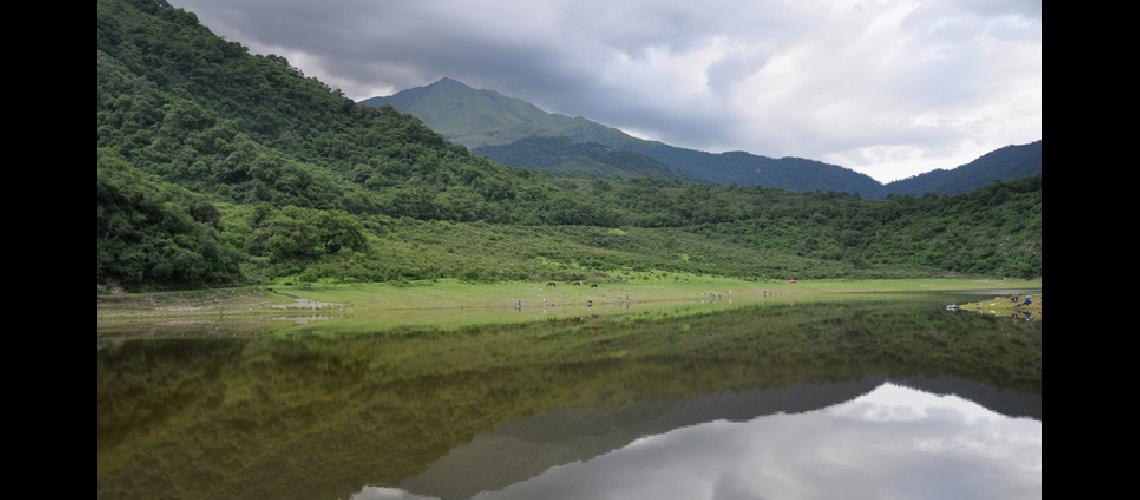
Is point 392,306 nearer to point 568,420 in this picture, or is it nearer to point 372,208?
point 568,420

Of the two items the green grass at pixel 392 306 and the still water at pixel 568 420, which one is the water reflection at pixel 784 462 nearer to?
the still water at pixel 568 420

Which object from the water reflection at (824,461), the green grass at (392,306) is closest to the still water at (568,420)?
the water reflection at (824,461)

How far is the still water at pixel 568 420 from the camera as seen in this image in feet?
32.0

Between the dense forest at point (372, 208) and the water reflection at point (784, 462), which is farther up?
the dense forest at point (372, 208)

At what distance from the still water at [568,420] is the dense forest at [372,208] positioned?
2978cm

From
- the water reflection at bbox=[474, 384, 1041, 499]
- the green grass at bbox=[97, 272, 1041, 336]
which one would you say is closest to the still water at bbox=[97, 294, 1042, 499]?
the water reflection at bbox=[474, 384, 1041, 499]

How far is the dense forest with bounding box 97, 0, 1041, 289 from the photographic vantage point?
54.7 metres

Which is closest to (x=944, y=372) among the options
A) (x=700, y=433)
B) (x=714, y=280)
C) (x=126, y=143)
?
(x=700, y=433)

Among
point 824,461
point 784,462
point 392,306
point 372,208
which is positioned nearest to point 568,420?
point 784,462

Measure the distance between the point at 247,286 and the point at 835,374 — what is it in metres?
42.1

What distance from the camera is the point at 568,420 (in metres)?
14.0

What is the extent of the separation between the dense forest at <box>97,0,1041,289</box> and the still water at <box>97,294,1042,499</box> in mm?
29782

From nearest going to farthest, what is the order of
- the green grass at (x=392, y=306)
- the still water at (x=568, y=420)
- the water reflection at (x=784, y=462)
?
the water reflection at (x=784, y=462) < the still water at (x=568, y=420) < the green grass at (x=392, y=306)

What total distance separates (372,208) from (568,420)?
305 ft
